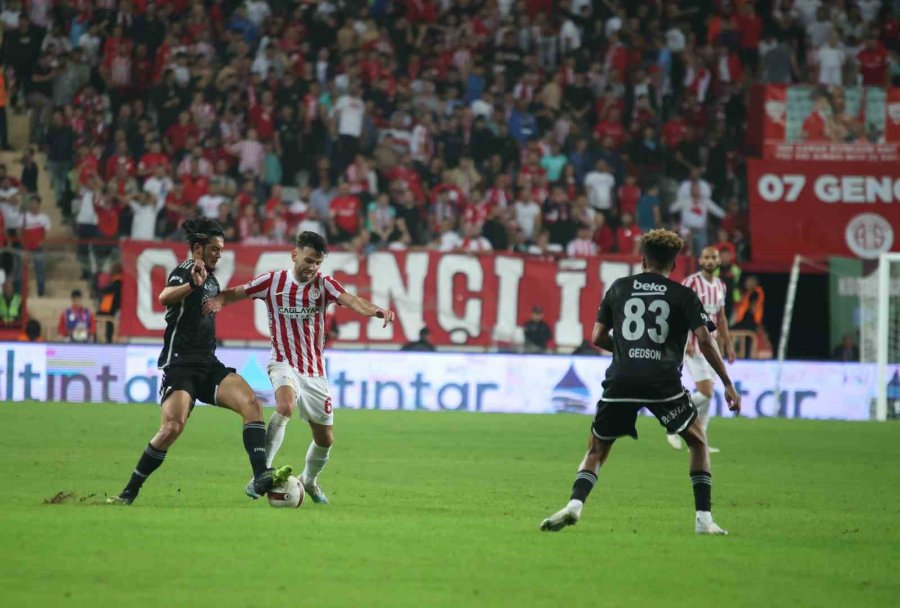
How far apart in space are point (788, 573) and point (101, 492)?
545cm

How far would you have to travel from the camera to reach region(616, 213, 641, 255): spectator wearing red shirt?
25375 mm

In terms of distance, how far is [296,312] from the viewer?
36.1 feet

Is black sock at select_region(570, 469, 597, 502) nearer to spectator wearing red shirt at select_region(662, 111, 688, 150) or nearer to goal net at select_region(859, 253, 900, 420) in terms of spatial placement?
goal net at select_region(859, 253, 900, 420)

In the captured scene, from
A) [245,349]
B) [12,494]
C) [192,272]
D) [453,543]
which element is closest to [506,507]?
[453,543]

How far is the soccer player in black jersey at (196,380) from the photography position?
1021cm

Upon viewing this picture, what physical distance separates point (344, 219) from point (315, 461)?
Answer: 48.2ft

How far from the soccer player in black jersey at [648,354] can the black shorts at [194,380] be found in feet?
8.71

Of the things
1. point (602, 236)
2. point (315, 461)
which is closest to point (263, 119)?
point (602, 236)

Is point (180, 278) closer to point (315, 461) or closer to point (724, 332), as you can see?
point (315, 461)

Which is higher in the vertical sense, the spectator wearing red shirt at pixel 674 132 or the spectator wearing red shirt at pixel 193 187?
the spectator wearing red shirt at pixel 674 132

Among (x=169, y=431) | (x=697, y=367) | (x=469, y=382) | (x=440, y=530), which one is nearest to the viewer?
(x=440, y=530)

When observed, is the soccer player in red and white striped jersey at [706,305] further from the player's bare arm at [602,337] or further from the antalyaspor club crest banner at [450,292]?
the player's bare arm at [602,337]

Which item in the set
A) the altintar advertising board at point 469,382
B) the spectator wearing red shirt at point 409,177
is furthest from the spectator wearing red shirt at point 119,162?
the spectator wearing red shirt at point 409,177

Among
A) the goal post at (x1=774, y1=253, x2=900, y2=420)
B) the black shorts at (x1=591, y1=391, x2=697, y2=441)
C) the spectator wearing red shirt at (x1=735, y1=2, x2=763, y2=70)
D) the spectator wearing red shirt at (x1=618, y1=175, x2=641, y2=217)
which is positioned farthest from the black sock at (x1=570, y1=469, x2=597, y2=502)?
the spectator wearing red shirt at (x1=735, y1=2, x2=763, y2=70)
